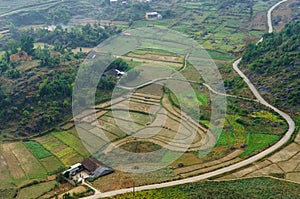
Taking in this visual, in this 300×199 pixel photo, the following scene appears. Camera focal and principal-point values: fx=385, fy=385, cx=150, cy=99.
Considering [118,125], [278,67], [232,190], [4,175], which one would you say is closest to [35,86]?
[118,125]

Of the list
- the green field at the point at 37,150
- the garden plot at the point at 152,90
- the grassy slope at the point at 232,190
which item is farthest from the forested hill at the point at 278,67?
the green field at the point at 37,150

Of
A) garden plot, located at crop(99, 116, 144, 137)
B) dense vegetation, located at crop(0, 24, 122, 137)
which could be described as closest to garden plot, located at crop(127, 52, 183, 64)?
dense vegetation, located at crop(0, 24, 122, 137)

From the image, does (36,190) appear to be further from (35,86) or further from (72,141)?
(35,86)

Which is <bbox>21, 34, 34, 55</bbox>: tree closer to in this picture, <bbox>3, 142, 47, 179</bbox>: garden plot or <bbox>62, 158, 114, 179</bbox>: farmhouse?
<bbox>3, 142, 47, 179</bbox>: garden plot

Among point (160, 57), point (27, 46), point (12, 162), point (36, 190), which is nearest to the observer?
point (36, 190)

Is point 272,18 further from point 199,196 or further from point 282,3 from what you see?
point 199,196

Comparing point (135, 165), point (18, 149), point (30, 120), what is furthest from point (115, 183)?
point (30, 120)
